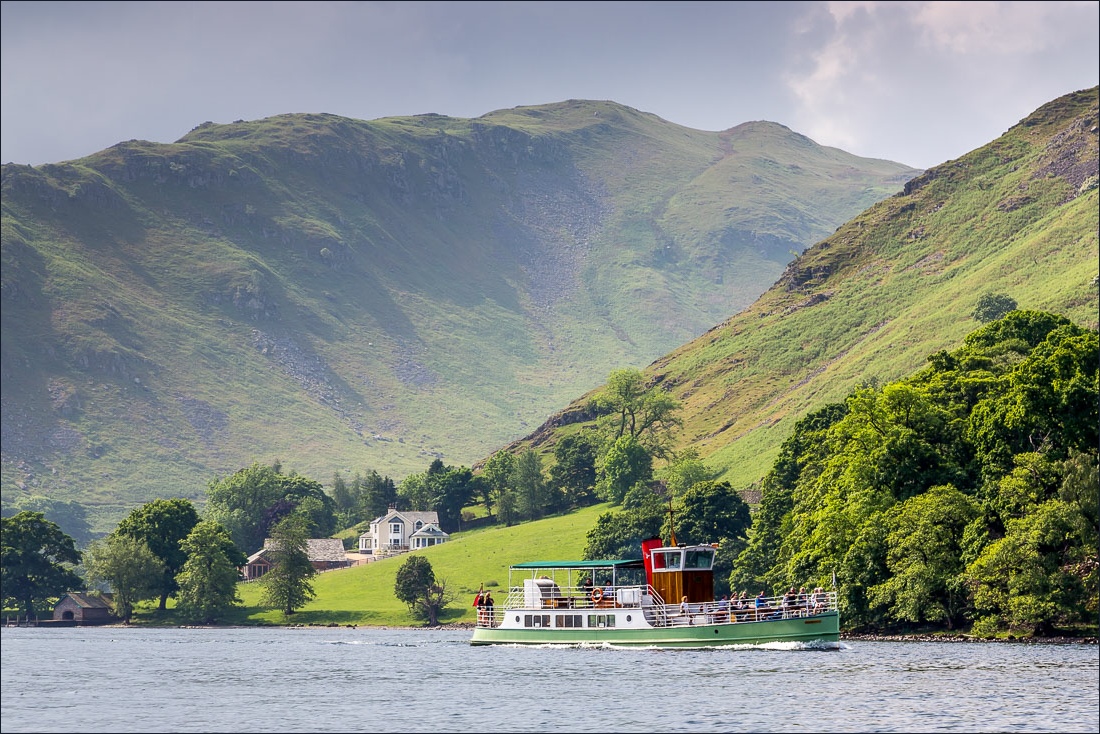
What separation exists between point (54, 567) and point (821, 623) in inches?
5277

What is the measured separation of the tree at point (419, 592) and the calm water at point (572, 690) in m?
80.9

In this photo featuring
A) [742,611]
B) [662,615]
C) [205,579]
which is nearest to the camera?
[742,611]

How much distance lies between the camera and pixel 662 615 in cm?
10619

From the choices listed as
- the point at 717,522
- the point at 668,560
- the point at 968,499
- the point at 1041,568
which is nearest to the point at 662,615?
the point at 668,560

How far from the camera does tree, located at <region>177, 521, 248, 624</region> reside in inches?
7480

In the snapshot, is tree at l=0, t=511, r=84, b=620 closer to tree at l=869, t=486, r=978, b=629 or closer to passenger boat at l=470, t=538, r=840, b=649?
Result: passenger boat at l=470, t=538, r=840, b=649

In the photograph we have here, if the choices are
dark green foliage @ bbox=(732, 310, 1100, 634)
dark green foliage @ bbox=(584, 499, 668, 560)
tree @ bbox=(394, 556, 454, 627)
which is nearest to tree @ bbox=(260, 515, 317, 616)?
tree @ bbox=(394, 556, 454, 627)

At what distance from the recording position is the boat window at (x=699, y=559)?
107m

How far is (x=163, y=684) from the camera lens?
7731 centimetres

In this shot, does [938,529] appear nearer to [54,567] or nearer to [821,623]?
[821,623]

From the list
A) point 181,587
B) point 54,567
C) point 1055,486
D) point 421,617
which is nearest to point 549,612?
point 1055,486

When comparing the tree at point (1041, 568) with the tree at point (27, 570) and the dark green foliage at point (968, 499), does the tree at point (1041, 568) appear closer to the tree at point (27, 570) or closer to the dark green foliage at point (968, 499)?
the dark green foliage at point (968, 499)

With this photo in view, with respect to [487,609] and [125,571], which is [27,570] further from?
[487,609]

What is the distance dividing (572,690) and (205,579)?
127m
